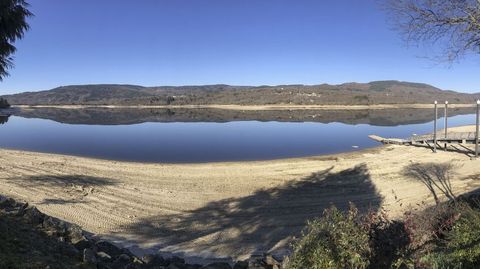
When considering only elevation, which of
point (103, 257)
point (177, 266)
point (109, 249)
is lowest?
point (177, 266)

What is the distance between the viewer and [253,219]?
47.9 ft

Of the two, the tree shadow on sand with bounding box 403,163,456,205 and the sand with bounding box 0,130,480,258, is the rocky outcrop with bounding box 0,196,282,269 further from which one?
the tree shadow on sand with bounding box 403,163,456,205

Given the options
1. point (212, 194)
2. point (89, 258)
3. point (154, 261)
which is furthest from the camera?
point (212, 194)

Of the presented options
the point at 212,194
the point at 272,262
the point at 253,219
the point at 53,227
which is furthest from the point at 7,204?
the point at 212,194

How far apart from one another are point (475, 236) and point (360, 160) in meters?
20.7

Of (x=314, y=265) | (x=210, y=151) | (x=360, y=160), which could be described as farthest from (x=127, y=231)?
(x=210, y=151)

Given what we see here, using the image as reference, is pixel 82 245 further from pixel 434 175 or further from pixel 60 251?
pixel 434 175

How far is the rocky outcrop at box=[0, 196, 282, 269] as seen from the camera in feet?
24.1

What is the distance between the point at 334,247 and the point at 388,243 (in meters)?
1.42

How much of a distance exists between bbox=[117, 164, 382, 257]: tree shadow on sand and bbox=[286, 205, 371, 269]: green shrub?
553 cm

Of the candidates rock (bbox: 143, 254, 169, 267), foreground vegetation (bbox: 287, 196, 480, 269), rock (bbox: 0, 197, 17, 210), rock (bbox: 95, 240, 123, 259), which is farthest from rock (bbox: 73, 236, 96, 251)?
foreground vegetation (bbox: 287, 196, 480, 269)

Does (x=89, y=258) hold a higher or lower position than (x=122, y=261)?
higher

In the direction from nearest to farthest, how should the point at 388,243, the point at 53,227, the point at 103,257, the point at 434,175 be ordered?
1. the point at 388,243
2. the point at 103,257
3. the point at 53,227
4. the point at 434,175

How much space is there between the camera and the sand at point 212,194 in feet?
42.4
